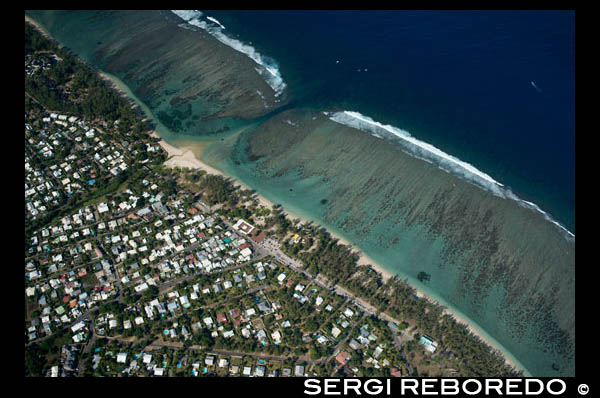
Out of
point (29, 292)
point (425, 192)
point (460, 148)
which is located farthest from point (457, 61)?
point (29, 292)

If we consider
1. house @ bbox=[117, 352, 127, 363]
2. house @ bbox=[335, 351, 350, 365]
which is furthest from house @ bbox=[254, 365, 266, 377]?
house @ bbox=[117, 352, 127, 363]

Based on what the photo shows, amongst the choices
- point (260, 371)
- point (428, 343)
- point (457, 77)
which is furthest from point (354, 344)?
point (457, 77)

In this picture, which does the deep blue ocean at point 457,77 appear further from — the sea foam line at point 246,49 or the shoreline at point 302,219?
the shoreline at point 302,219

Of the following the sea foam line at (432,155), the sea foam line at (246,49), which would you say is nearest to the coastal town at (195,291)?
the sea foam line at (432,155)

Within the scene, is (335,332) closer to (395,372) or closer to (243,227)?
(395,372)

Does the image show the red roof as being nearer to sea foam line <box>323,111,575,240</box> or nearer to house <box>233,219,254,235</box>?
house <box>233,219,254,235</box>
